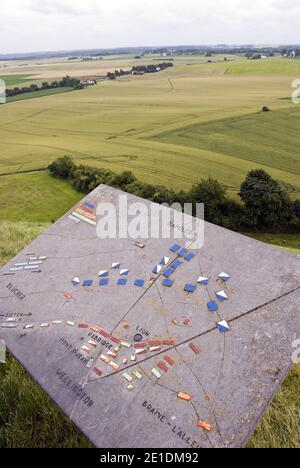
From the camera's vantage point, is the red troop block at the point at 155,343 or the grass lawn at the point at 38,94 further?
the grass lawn at the point at 38,94

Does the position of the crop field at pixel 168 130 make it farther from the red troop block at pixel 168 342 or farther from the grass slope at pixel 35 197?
the red troop block at pixel 168 342

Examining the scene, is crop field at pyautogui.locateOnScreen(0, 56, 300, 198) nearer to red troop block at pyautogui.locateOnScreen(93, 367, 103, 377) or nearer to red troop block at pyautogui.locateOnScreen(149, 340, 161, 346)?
red troop block at pyautogui.locateOnScreen(149, 340, 161, 346)

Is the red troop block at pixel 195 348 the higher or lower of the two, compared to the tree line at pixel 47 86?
lower

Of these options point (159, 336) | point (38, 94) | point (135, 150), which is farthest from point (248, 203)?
point (38, 94)

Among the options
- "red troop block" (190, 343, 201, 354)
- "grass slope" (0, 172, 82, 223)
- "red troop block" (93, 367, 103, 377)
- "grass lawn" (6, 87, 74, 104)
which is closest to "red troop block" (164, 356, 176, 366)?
"red troop block" (190, 343, 201, 354)

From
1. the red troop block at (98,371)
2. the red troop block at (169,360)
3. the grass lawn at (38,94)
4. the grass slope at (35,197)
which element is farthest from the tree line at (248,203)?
the grass lawn at (38,94)

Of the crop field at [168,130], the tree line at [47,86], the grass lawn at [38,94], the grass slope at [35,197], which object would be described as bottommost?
the grass slope at [35,197]

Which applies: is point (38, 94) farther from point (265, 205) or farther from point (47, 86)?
point (265, 205)

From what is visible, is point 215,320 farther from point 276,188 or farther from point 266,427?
point 276,188
